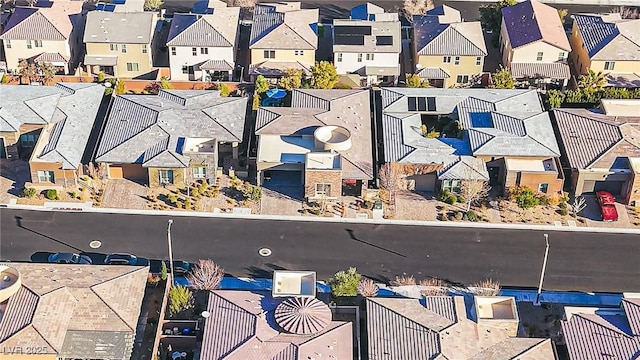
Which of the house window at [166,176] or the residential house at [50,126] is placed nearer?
the residential house at [50,126]

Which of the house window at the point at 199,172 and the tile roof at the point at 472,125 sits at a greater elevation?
the tile roof at the point at 472,125

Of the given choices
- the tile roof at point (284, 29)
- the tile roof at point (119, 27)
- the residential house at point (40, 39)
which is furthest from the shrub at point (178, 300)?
the residential house at point (40, 39)

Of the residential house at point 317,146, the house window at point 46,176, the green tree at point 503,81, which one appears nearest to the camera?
the residential house at point 317,146

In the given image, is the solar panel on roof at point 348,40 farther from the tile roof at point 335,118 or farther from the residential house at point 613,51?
the residential house at point 613,51

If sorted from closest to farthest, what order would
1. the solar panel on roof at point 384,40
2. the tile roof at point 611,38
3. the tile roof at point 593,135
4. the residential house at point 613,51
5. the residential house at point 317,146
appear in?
1. the residential house at point 317,146
2. the tile roof at point 593,135
3. the residential house at point 613,51
4. the tile roof at point 611,38
5. the solar panel on roof at point 384,40

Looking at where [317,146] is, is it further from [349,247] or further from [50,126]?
[50,126]

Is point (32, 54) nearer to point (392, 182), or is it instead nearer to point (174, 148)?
point (174, 148)

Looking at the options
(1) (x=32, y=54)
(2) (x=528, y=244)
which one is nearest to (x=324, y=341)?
(2) (x=528, y=244)

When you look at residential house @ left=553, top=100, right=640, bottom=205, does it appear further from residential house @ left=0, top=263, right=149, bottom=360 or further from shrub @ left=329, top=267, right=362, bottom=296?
residential house @ left=0, top=263, right=149, bottom=360
